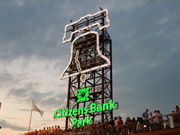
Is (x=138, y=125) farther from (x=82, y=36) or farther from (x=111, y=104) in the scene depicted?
(x=82, y=36)

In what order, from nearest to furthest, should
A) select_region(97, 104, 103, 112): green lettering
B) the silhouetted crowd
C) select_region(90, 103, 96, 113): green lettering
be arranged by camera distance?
the silhouetted crowd < select_region(97, 104, 103, 112): green lettering < select_region(90, 103, 96, 113): green lettering

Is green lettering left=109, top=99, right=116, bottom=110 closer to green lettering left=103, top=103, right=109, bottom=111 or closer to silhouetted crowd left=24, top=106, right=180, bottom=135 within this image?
green lettering left=103, top=103, right=109, bottom=111

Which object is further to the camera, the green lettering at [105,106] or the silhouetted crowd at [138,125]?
the green lettering at [105,106]

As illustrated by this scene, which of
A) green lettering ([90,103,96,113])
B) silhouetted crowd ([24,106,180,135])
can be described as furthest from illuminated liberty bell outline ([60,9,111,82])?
silhouetted crowd ([24,106,180,135])

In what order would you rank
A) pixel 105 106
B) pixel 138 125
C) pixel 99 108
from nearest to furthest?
Answer: pixel 138 125
pixel 105 106
pixel 99 108

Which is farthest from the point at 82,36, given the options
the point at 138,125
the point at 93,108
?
the point at 138,125

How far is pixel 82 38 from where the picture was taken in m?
44.0

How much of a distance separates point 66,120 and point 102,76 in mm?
8320

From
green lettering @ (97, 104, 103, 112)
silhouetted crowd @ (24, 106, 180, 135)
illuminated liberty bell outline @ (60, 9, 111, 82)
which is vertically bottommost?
silhouetted crowd @ (24, 106, 180, 135)

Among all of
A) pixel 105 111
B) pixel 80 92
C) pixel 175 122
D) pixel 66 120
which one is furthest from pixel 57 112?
pixel 175 122

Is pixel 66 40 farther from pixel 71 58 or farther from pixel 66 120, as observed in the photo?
pixel 66 120

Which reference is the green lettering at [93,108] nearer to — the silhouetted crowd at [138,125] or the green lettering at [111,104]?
the green lettering at [111,104]

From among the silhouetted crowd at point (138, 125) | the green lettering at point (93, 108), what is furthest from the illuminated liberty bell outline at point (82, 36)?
the silhouetted crowd at point (138, 125)

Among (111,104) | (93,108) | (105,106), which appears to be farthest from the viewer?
(93,108)
